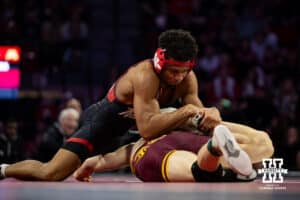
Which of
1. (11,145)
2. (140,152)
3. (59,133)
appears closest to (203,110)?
(140,152)

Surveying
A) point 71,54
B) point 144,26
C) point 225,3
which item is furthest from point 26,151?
point 225,3

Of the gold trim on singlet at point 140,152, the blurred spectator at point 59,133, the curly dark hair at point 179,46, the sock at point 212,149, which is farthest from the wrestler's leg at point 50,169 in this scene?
the blurred spectator at point 59,133

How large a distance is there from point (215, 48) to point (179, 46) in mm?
5503

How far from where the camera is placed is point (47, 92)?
9141mm

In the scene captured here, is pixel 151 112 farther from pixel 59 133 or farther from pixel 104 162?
pixel 59 133

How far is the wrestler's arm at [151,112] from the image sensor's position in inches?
177

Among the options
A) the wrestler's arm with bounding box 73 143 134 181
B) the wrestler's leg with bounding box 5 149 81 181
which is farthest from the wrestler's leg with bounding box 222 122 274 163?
the wrestler's leg with bounding box 5 149 81 181

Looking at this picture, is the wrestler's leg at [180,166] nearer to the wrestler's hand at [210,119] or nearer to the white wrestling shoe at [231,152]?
the wrestler's hand at [210,119]

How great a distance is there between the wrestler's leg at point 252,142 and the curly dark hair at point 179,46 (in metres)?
0.46

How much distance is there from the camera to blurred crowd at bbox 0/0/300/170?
8.48 meters

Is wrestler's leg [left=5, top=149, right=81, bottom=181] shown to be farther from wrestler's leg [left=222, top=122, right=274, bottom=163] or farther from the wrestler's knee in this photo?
wrestler's leg [left=222, top=122, right=274, bottom=163]

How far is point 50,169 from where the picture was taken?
473cm

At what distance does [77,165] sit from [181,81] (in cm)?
84

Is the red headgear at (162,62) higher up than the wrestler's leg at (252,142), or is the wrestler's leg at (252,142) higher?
the red headgear at (162,62)
